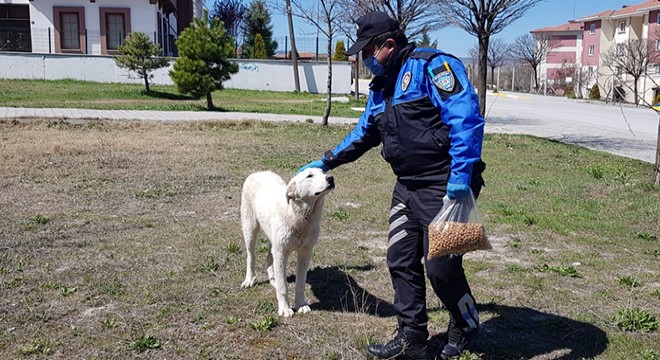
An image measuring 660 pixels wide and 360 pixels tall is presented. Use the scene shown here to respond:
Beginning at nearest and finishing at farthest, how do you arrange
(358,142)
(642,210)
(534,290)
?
(358,142)
(534,290)
(642,210)

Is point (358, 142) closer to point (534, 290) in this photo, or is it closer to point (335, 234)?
point (534, 290)

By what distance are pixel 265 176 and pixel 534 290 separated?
2.33 m

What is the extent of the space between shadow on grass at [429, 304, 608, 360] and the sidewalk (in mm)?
13648

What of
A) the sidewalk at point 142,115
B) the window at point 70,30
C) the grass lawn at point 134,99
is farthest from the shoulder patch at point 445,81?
the window at point 70,30

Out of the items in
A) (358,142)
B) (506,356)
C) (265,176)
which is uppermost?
(358,142)

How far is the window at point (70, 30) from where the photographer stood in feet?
105

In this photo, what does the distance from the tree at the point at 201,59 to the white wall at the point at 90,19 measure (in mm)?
12162

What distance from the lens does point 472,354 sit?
152 inches

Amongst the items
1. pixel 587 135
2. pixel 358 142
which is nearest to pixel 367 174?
pixel 358 142

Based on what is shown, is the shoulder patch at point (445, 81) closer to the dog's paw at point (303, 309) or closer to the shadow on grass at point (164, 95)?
the dog's paw at point (303, 309)

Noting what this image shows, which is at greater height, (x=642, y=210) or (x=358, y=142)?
(x=358, y=142)

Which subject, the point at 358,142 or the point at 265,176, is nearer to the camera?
the point at 358,142

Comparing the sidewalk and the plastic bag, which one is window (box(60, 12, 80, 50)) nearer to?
the sidewalk

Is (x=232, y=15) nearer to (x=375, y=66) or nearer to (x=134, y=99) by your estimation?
(x=134, y=99)
